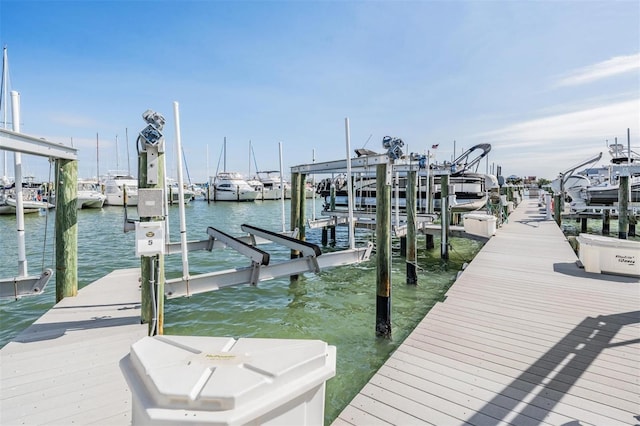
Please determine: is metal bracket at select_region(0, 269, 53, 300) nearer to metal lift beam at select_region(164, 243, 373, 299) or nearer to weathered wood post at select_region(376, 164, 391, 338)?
metal lift beam at select_region(164, 243, 373, 299)

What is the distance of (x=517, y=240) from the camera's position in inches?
493

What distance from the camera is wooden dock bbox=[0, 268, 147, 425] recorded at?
2998mm

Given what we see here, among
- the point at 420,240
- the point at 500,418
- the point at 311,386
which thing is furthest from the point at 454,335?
the point at 420,240

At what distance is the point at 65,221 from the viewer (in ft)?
17.9

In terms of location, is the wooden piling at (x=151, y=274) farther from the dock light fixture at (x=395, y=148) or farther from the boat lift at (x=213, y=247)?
the dock light fixture at (x=395, y=148)

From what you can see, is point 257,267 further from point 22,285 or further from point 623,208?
point 623,208

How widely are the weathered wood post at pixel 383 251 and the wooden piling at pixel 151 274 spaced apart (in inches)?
147

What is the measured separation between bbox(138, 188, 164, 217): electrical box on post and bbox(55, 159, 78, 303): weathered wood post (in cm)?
214

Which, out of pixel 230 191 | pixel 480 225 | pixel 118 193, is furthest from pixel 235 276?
pixel 230 191

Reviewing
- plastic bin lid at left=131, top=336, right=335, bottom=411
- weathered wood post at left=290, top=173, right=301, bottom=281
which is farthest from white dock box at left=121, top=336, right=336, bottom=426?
weathered wood post at left=290, top=173, right=301, bottom=281

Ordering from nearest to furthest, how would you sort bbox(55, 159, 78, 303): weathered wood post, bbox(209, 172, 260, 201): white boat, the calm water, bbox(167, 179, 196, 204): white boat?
bbox(55, 159, 78, 303): weathered wood post
the calm water
bbox(167, 179, 196, 204): white boat
bbox(209, 172, 260, 201): white boat

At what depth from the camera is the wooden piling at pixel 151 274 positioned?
14.8ft

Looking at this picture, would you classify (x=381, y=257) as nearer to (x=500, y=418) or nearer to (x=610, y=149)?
(x=500, y=418)

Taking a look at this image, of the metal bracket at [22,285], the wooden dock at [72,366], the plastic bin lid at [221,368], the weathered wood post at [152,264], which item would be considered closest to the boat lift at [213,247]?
the weathered wood post at [152,264]
